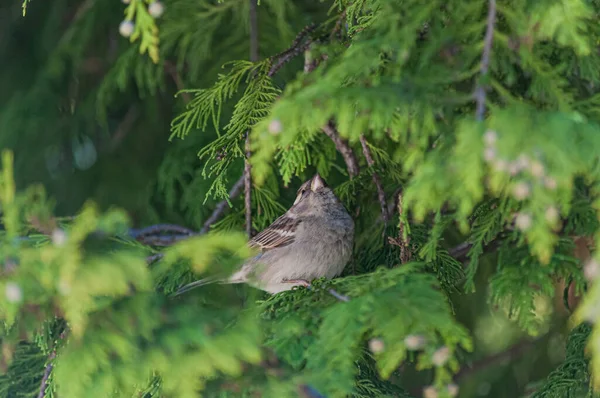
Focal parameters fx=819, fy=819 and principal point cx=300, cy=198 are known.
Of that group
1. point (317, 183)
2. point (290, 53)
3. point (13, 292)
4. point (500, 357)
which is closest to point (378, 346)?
point (13, 292)

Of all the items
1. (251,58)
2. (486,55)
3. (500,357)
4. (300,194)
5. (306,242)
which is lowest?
(500,357)

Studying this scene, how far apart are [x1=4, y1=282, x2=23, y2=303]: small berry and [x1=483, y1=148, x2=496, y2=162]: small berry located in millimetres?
967

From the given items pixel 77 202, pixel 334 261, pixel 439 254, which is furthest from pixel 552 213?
pixel 77 202

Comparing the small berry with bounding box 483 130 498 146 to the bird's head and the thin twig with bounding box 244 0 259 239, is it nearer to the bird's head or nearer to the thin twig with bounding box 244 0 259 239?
the thin twig with bounding box 244 0 259 239

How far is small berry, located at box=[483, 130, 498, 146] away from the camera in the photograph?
5.03 feet

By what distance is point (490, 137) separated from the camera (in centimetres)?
154

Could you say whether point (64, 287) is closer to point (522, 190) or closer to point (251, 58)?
point (522, 190)

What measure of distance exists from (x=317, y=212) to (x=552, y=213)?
1.70 m

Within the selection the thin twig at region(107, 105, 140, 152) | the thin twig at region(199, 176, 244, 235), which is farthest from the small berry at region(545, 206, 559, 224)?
the thin twig at region(107, 105, 140, 152)

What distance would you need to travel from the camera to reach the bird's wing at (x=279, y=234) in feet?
10.2

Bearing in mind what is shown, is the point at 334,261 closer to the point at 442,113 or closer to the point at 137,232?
the point at 137,232

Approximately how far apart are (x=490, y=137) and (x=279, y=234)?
1.72 metres

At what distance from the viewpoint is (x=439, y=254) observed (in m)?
2.51

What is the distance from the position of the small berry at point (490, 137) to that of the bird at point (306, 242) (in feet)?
5.13
